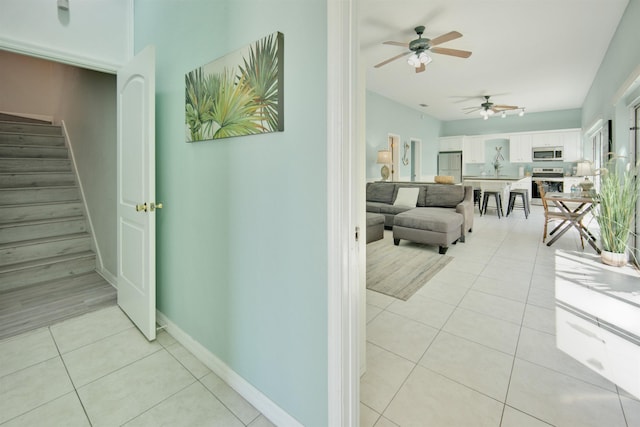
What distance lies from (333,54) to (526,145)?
10.1 meters

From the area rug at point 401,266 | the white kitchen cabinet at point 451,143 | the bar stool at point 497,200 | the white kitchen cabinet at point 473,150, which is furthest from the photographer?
the white kitchen cabinet at point 451,143

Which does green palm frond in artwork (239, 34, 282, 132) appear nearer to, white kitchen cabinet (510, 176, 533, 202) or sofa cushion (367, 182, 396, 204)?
sofa cushion (367, 182, 396, 204)

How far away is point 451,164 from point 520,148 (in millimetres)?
1985

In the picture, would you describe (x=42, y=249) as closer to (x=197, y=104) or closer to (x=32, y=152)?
(x=32, y=152)

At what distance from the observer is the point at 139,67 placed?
6.68 feet

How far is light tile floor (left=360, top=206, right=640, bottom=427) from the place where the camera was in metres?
1.41

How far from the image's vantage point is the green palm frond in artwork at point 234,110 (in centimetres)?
140

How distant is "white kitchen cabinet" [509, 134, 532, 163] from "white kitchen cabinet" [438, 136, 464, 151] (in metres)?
1.44

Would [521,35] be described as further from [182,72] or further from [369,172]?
[182,72]

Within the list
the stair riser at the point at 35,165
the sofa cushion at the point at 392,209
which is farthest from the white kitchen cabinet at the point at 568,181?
the stair riser at the point at 35,165

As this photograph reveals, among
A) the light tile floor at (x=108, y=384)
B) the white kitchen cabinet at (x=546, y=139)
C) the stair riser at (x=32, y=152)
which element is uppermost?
the white kitchen cabinet at (x=546, y=139)

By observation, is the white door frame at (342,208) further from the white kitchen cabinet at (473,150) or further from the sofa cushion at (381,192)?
the white kitchen cabinet at (473,150)

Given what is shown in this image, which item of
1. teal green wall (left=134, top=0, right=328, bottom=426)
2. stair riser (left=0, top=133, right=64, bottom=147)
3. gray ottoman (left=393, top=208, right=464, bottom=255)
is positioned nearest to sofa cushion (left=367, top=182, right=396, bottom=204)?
gray ottoman (left=393, top=208, right=464, bottom=255)

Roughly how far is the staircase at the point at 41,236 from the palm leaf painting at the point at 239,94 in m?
2.04
